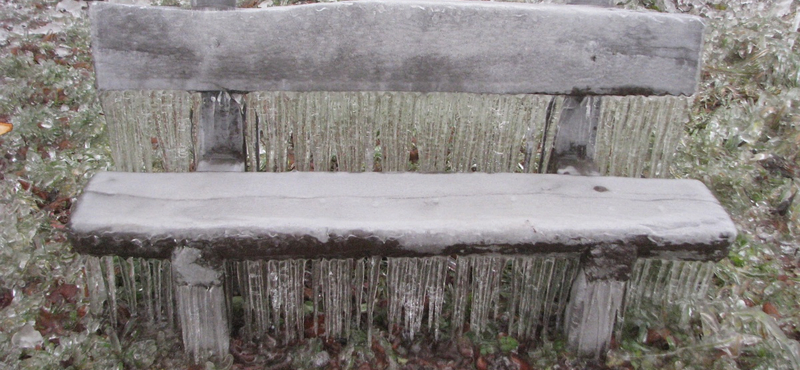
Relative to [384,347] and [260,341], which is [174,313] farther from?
[384,347]

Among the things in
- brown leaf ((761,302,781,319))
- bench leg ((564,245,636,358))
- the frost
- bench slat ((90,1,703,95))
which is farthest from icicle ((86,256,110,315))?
brown leaf ((761,302,781,319))

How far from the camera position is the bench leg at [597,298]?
1.83 m

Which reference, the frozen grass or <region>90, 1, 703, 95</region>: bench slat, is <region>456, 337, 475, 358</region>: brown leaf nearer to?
the frozen grass

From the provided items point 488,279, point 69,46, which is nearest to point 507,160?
point 488,279

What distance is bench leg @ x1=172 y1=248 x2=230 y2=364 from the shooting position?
5.76 ft

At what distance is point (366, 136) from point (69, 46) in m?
2.50

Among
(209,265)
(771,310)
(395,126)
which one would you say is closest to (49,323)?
(209,265)

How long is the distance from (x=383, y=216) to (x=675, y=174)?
1702 mm

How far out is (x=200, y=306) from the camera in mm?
1856

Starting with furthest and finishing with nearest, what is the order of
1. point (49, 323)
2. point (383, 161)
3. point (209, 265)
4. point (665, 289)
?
point (383, 161), point (665, 289), point (49, 323), point (209, 265)

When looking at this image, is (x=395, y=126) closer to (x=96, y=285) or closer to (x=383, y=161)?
(x=383, y=161)

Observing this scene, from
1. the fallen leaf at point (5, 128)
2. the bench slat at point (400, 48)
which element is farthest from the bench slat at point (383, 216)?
the fallen leaf at point (5, 128)

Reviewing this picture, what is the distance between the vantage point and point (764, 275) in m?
2.30

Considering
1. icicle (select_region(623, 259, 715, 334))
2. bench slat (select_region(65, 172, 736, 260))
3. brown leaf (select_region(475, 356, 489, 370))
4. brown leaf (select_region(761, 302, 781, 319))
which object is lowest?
brown leaf (select_region(475, 356, 489, 370))
